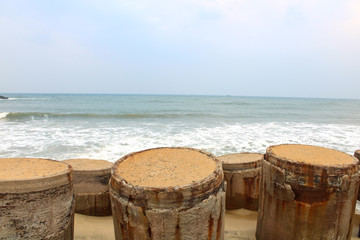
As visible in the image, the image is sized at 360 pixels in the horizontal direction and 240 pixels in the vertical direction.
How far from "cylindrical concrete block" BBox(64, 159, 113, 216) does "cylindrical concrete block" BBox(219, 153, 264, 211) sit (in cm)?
197

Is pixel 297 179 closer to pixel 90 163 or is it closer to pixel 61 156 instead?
pixel 90 163

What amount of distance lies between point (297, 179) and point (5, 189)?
2.54 m

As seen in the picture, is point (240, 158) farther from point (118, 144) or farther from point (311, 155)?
A: point (118, 144)

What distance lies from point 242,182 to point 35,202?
116 inches

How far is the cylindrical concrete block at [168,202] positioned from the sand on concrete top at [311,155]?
3.17 feet

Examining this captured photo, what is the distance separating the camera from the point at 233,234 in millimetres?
3297

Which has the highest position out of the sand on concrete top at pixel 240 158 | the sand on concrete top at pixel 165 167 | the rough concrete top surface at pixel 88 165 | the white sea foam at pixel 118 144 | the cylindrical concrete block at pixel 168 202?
the sand on concrete top at pixel 165 167

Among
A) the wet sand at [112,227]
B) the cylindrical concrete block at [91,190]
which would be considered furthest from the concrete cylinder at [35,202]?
the cylindrical concrete block at [91,190]

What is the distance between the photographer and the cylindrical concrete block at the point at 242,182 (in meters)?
3.75

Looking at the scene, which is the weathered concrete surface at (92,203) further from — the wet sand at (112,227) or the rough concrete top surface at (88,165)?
the rough concrete top surface at (88,165)

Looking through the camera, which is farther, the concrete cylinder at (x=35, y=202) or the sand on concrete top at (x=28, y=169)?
the sand on concrete top at (x=28, y=169)

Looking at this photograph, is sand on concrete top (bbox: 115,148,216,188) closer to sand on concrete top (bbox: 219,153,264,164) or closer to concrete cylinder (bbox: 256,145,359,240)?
concrete cylinder (bbox: 256,145,359,240)

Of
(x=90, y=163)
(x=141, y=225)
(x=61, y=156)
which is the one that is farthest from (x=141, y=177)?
(x=61, y=156)

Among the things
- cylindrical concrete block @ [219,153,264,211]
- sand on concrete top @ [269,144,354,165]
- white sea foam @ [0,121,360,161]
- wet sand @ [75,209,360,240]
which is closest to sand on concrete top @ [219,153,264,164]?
cylindrical concrete block @ [219,153,264,211]
